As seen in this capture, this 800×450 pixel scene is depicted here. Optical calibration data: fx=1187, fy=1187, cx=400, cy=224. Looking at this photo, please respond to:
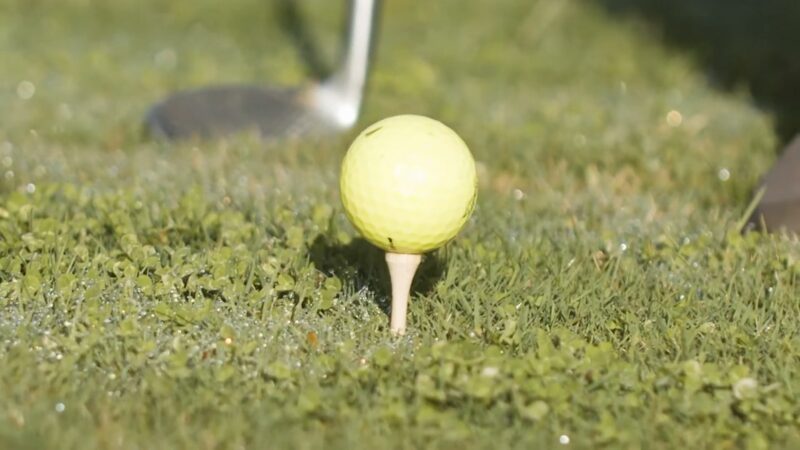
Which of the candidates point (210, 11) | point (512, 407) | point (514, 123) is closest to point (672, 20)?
point (514, 123)

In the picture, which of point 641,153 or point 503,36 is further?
point 503,36

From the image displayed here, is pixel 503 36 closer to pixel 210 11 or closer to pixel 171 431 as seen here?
pixel 210 11

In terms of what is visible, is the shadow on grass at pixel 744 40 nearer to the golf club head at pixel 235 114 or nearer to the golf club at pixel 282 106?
the golf club at pixel 282 106

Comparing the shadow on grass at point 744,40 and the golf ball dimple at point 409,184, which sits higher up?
the golf ball dimple at point 409,184

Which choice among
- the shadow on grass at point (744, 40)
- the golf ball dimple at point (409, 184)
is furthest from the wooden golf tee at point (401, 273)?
the shadow on grass at point (744, 40)

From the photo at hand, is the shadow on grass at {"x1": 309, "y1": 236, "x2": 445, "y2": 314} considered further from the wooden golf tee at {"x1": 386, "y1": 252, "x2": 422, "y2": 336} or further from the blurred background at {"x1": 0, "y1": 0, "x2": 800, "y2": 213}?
the blurred background at {"x1": 0, "y1": 0, "x2": 800, "y2": 213}

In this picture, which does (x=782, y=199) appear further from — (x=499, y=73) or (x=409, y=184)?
(x=499, y=73)

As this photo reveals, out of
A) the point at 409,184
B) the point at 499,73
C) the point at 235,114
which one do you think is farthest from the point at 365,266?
the point at 499,73
